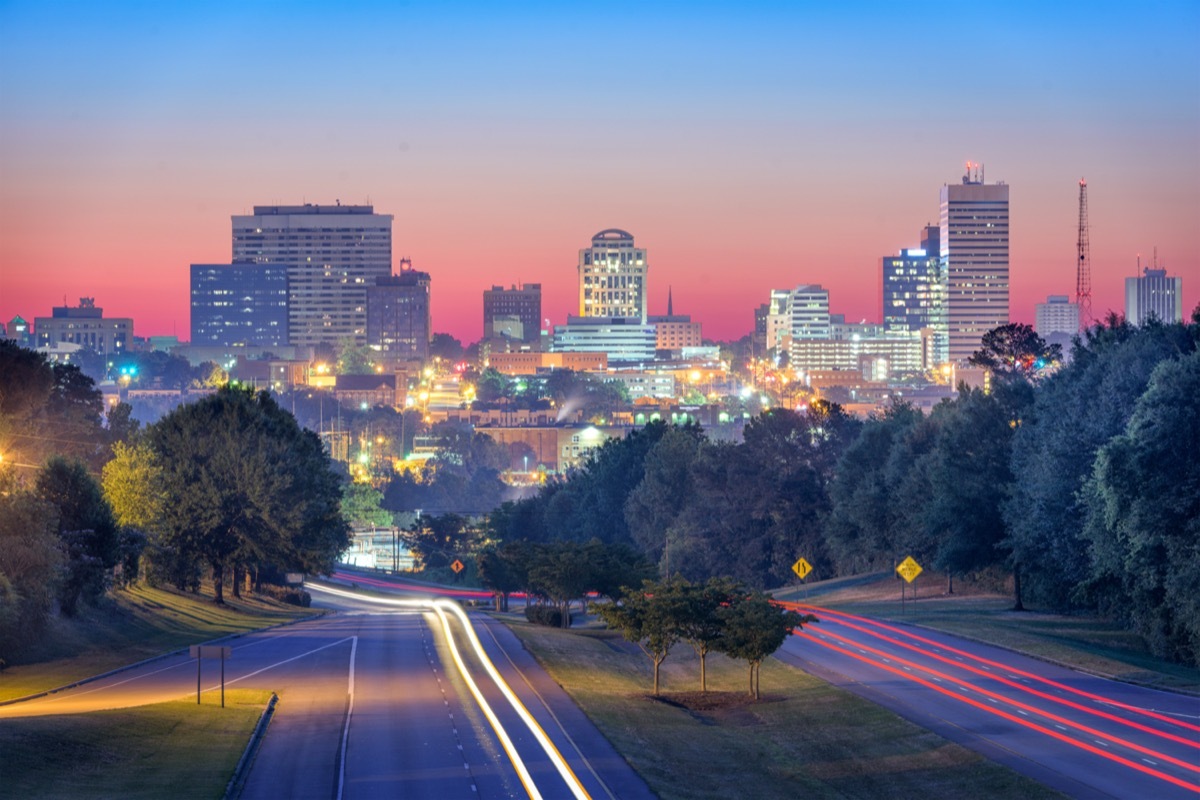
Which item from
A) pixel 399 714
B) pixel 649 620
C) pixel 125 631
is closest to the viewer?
pixel 399 714

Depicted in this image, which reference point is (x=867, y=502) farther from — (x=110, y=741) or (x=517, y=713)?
(x=110, y=741)

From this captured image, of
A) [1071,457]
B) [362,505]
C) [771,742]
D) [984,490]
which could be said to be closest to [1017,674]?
[771,742]

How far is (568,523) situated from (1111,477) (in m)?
109

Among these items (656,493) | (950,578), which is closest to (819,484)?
(656,493)

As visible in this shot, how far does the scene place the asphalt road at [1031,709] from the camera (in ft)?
131

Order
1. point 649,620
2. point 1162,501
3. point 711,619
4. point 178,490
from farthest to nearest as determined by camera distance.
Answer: point 178,490
point 1162,501
point 649,620
point 711,619

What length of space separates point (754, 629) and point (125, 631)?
31.0 meters

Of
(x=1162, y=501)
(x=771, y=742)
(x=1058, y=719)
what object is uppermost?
(x=1162, y=501)

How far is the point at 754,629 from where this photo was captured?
5519 cm

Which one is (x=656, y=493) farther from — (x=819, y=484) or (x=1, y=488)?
(x=1, y=488)

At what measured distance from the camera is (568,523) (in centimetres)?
16762

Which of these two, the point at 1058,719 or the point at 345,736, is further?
the point at 1058,719

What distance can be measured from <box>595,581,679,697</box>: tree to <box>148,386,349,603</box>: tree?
38572 mm

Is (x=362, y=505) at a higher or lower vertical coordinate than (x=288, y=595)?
higher
